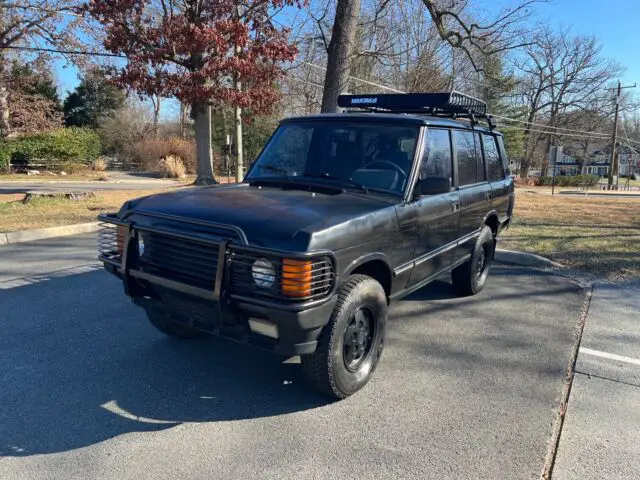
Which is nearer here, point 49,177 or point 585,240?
point 585,240

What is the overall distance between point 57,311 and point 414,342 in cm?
357

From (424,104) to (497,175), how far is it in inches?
66.8

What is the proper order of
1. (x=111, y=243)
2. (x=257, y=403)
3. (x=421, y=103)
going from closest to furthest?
(x=257, y=403) < (x=111, y=243) < (x=421, y=103)

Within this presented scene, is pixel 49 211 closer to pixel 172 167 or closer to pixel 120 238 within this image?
pixel 120 238

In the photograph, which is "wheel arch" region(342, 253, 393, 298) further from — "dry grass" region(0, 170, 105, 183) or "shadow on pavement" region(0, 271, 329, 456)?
"dry grass" region(0, 170, 105, 183)

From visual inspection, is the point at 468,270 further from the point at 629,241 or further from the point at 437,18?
the point at 437,18

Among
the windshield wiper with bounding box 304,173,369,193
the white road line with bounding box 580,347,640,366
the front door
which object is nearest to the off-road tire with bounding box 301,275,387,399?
the front door

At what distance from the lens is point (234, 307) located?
2969 millimetres

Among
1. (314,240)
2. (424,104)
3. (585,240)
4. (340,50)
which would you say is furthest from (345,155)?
(340,50)

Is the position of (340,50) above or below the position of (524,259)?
above

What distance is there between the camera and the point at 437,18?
43.3ft

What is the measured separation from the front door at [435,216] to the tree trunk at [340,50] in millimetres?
6778

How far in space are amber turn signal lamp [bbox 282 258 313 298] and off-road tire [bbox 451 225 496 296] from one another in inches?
126

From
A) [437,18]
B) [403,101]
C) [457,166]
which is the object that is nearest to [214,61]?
[437,18]
